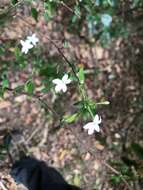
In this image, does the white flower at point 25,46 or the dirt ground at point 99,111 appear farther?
the dirt ground at point 99,111

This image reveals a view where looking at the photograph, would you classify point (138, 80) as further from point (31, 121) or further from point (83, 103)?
point (83, 103)

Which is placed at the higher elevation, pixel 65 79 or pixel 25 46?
pixel 25 46

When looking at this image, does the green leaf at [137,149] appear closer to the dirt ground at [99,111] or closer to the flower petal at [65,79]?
the dirt ground at [99,111]

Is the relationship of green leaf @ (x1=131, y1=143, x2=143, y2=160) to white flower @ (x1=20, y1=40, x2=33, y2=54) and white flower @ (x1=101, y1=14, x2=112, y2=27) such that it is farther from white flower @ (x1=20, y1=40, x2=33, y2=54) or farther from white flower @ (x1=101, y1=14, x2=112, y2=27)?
white flower @ (x1=20, y1=40, x2=33, y2=54)

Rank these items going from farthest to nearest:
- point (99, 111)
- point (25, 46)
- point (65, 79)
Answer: point (99, 111), point (25, 46), point (65, 79)

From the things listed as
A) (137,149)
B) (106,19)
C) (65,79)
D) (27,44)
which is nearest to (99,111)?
(137,149)

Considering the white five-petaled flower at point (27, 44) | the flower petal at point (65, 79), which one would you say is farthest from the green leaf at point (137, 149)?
the flower petal at point (65, 79)

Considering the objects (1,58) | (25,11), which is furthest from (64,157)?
(25,11)

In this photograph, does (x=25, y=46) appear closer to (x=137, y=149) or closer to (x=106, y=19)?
(x=106, y=19)
